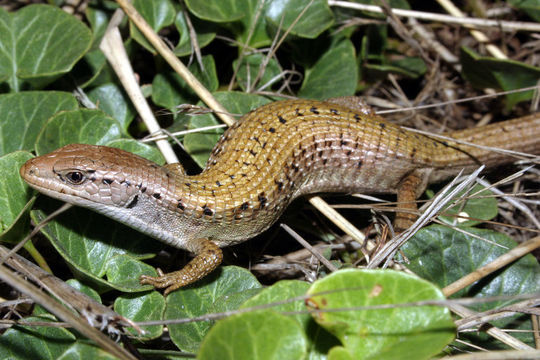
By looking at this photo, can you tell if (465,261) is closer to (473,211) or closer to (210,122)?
(473,211)

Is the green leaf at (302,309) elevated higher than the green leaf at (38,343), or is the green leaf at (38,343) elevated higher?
the green leaf at (302,309)

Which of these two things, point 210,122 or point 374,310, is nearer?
point 374,310

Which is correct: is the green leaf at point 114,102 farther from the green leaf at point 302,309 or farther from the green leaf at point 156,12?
the green leaf at point 302,309

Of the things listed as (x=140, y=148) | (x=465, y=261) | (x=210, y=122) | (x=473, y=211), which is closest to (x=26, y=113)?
(x=140, y=148)

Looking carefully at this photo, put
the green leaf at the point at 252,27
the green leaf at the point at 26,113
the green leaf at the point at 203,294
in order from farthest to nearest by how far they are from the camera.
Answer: the green leaf at the point at 252,27 < the green leaf at the point at 26,113 < the green leaf at the point at 203,294

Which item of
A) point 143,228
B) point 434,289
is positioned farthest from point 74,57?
point 434,289

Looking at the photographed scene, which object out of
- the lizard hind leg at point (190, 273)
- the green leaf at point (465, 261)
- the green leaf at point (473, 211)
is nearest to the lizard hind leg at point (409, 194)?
the green leaf at point (473, 211)

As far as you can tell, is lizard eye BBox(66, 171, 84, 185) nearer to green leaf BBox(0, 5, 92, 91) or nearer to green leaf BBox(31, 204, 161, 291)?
green leaf BBox(31, 204, 161, 291)

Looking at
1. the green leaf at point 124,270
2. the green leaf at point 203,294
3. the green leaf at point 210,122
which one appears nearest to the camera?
the green leaf at point 203,294
